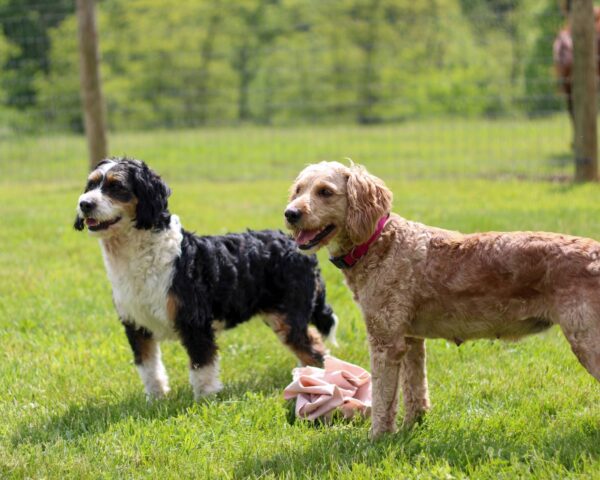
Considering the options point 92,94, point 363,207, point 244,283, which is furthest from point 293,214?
point 92,94

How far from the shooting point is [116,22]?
75.8 ft

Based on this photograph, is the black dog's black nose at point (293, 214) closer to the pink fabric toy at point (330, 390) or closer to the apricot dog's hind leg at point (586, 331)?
the pink fabric toy at point (330, 390)

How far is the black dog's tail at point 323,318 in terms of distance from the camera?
234 inches

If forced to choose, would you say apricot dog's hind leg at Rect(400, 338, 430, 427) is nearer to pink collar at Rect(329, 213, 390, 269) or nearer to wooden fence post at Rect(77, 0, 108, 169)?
pink collar at Rect(329, 213, 390, 269)

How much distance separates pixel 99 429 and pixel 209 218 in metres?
5.94

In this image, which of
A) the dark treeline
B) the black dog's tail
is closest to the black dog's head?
the black dog's tail

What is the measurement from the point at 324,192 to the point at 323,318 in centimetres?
170

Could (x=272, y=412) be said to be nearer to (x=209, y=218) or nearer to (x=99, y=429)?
(x=99, y=429)

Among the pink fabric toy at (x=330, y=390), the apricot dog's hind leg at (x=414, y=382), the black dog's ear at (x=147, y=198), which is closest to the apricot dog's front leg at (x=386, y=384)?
the apricot dog's hind leg at (x=414, y=382)

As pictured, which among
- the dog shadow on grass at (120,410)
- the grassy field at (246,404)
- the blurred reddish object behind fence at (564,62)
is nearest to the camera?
the grassy field at (246,404)

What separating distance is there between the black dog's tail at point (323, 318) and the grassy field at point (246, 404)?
7.0 inches

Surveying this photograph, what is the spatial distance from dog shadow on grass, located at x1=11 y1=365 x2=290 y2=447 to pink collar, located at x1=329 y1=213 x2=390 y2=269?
1.15 m

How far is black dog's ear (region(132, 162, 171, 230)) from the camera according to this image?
17.3 feet

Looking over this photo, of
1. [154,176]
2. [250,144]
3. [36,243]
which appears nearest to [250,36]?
[250,144]
